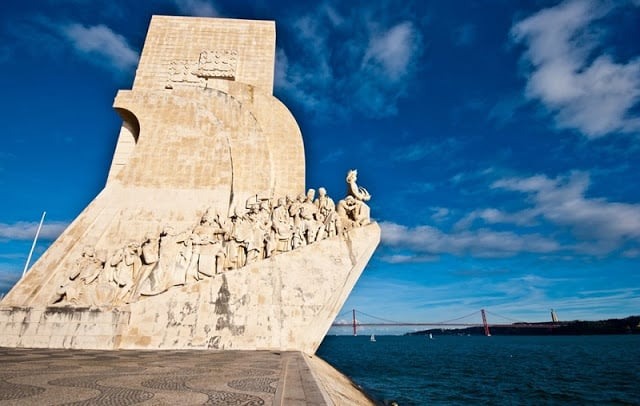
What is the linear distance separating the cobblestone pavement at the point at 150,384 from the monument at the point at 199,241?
9.02ft

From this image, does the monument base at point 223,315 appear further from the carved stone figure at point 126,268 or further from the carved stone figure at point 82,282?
the carved stone figure at point 126,268

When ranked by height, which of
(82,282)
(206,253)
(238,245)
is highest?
(238,245)

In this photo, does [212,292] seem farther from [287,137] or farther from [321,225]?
[287,137]

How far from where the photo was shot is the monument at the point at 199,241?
21.8 feet

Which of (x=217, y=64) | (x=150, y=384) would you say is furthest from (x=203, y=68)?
(x=150, y=384)

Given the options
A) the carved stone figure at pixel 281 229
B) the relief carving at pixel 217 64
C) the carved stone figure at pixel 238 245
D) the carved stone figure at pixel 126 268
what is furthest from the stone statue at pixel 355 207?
the relief carving at pixel 217 64

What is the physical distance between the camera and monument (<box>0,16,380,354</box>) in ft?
21.8

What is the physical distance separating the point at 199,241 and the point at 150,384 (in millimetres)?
5044

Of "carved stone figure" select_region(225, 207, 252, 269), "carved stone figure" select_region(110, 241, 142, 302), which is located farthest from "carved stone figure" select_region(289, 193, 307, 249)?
"carved stone figure" select_region(110, 241, 142, 302)

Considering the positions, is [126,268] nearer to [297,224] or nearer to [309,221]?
[297,224]

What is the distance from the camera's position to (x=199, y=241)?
25.2 feet

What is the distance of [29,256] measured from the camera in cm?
1102

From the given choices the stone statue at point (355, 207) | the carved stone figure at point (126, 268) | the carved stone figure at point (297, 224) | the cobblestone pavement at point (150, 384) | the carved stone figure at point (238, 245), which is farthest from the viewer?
the stone statue at point (355, 207)

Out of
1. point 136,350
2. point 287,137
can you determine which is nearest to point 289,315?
point 136,350
